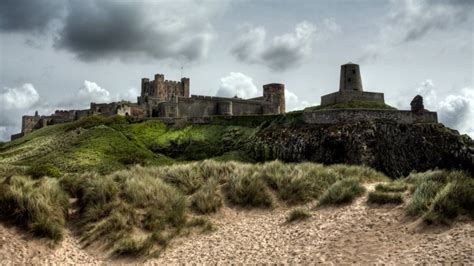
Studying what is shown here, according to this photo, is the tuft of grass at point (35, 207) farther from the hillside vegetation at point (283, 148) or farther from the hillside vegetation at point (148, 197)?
the hillside vegetation at point (283, 148)

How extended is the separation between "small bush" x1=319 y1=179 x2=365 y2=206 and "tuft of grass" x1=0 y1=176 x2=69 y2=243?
8001 mm

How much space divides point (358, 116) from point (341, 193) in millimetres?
30902

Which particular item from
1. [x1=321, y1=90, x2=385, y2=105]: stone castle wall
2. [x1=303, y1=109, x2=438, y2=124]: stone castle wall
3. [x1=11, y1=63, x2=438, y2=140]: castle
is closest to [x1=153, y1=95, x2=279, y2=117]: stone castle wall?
[x1=11, y1=63, x2=438, y2=140]: castle

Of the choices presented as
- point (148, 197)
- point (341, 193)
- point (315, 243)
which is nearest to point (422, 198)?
point (341, 193)

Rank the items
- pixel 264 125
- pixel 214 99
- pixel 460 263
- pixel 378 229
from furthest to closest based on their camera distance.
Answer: pixel 214 99 → pixel 264 125 → pixel 378 229 → pixel 460 263

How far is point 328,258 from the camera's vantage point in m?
10.0

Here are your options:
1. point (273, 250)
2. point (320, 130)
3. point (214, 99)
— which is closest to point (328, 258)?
point (273, 250)

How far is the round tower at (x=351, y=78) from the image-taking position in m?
55.1

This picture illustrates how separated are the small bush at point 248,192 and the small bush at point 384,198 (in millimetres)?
3444

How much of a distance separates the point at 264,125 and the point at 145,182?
117 ft

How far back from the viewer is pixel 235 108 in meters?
67.8

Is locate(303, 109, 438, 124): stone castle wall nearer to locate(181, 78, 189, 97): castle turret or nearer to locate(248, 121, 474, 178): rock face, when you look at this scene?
locate(248, 121, 474, 178): rock face

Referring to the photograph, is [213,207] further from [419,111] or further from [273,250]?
[419,111]

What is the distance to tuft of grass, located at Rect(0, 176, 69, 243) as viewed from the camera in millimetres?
11977
